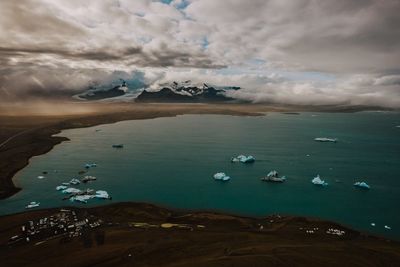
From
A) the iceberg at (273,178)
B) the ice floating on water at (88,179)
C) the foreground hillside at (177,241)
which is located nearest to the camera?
the foreground hillside at (177,241)

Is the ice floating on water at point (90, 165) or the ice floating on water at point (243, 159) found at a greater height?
the ice floating on water at point (243, 159)

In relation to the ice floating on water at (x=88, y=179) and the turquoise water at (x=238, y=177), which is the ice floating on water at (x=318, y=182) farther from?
the ice floating on water at (x=88, y=179)

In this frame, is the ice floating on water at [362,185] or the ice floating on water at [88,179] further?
the ice floating on water at [88,179]

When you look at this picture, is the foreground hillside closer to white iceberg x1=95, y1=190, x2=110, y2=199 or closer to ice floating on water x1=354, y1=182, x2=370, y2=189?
white iceberg x1=95, y1=190, x2=110, y2=199

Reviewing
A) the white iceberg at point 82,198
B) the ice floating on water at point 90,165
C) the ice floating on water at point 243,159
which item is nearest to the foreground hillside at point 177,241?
the white iceberg at point 82,198

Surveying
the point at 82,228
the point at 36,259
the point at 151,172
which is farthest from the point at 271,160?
the point at 36,259

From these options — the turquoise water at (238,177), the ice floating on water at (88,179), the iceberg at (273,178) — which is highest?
the iceberg at (273,178)

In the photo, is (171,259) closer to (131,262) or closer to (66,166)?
(131,262)
